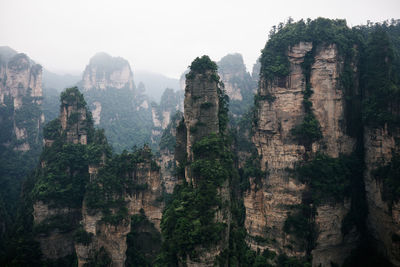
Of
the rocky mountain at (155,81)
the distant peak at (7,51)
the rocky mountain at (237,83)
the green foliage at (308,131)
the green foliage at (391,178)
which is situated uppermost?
the rocky mountain at (155,81)

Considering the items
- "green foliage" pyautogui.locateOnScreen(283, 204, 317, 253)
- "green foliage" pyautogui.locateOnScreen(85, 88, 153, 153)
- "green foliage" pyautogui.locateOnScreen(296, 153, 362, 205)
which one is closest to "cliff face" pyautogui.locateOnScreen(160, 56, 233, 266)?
"green foliage" pyautogui.locateOnScreen(283, 204, 317, 253)

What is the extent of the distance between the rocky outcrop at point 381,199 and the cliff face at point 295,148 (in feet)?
6.73

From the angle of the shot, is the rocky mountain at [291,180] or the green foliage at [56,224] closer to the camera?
the rocky mountain at [291,180]

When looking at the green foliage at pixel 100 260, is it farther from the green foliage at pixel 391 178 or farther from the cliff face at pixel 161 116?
the cliff face at pixel 161 116

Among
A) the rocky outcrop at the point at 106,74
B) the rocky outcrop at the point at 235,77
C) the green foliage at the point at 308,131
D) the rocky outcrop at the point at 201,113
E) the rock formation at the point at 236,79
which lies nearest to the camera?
the rocky outcrop at the point at 201,113

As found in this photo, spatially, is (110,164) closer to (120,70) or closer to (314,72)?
(314,72)

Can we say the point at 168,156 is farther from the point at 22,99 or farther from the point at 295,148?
the point at 22,99

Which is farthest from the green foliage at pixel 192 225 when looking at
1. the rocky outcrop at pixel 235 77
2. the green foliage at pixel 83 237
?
the rocky outcrop at pixel 235 77

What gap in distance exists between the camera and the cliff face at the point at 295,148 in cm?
2619

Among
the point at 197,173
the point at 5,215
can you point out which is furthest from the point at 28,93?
the point at 197,173

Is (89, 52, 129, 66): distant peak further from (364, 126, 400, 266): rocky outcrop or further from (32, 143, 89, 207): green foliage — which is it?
(364, 126, 400, 266): rocky outcrop

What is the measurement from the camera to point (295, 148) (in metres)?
27.2

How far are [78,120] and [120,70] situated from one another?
7676cm

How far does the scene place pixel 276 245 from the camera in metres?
27.0
